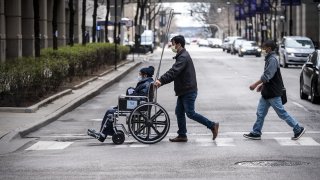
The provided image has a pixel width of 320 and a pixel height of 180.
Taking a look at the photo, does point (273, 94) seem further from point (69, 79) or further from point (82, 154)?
point (69, 79)

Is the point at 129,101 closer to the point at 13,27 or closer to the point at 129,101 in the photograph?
the point at 129,101

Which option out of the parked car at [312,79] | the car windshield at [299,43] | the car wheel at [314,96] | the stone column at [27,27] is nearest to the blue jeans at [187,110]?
the parked car at [312,79]

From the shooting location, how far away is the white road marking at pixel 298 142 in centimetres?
1378

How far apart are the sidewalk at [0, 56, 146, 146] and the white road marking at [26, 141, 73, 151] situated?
1.76 ft

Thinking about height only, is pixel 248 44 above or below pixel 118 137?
below

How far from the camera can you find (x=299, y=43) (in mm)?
49969

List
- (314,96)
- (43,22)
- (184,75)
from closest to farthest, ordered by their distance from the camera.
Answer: (184,75)
(314,96)
(43,22)

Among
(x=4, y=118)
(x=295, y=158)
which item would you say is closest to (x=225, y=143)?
(x=295, y=158)

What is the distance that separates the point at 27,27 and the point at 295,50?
15.7 meters

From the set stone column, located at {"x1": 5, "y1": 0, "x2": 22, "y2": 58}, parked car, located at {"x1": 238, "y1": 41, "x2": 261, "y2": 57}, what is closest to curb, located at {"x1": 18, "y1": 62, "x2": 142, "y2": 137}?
stone column, located at {"x1": 5, "y1": 0, "x2": 22, "y2": 58}

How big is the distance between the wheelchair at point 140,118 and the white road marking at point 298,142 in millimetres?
1921

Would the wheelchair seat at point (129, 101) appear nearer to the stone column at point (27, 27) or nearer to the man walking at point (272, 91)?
the man walking at point (272, 91)

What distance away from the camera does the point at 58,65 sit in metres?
23.9

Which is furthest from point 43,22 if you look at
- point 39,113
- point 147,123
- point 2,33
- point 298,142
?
point 298,142
